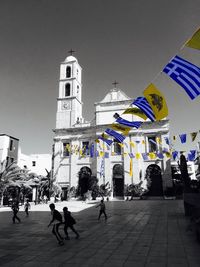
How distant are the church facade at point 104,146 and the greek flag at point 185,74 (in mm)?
25764

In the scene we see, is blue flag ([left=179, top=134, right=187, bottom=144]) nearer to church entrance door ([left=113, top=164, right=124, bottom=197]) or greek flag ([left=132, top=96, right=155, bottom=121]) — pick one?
greek flag ([left=132, top=96, right=155, bottom=121])

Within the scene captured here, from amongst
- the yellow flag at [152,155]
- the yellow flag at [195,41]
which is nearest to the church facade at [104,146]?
the yellow flag at [152,155]

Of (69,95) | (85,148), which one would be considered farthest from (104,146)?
(69,95)

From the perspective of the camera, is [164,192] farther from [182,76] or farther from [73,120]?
[182,76]

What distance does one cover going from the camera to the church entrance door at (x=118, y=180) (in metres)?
38.5

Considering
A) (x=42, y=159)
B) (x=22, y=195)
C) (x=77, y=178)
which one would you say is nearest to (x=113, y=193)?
(x=77, y=178)

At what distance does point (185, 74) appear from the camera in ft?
30.4

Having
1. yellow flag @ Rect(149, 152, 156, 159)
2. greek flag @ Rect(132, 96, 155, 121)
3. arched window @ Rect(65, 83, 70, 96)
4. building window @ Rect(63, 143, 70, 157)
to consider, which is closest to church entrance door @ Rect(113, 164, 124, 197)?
yellow flag @ Rect(149, 152, 156, 159)

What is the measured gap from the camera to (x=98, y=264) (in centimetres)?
625

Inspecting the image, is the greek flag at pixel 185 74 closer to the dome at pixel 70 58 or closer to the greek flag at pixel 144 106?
the greek flag at pixel 144 106

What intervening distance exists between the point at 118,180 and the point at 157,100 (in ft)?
98.8

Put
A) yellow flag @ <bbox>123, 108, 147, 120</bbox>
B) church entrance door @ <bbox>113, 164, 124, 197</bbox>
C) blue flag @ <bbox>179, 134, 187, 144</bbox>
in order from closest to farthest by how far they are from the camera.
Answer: yellow flag @ <bbox>123, 108, 147, 120</bbox>
blue flag @ <bbox>179, 134, 187, 144</bbox>
church entrance door @ <bbox>113, 164, 124, 197</bbox>

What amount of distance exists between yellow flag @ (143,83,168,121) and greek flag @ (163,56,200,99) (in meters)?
1.13

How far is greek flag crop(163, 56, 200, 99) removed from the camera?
912 cm
